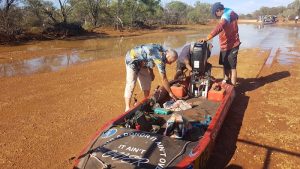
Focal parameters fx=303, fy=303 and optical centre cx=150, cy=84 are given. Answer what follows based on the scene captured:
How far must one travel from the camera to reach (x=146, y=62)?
5574 millimetres

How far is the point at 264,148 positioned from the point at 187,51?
9.11 feet

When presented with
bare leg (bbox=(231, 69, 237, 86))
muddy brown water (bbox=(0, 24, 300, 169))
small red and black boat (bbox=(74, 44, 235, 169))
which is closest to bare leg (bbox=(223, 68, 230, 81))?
bare leg (bbox=(231, 69, 237, 86))

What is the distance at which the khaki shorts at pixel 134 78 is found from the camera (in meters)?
5.78

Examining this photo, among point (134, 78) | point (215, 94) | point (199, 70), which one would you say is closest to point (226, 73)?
point (199, 70)

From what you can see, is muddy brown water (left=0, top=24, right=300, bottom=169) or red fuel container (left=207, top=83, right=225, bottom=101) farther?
red fuel container (left=207, top=83, right=225, bottom=101)

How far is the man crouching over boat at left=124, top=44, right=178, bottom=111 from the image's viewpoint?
5.04m

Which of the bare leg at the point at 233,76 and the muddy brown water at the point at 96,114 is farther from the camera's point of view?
the bare leg at the point at 233,76

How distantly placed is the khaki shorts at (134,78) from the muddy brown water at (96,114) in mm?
879

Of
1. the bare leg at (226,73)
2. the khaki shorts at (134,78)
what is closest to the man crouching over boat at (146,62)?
the khaki shorts at (134,78)

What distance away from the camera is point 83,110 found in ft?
22.8

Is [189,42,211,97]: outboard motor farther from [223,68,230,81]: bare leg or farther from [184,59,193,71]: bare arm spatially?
[223,68,230,81]: bare leg

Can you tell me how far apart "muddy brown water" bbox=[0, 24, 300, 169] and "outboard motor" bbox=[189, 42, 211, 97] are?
845 millimetres

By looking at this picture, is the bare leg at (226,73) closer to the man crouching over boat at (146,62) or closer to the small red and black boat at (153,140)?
the small red and black boat at (153,140)

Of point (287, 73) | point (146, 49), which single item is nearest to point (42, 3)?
point (287, 73)
